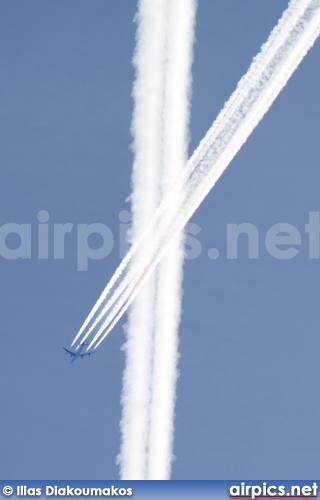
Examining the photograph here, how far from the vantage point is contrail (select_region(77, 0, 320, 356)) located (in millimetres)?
12961

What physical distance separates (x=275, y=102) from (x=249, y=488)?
4.60 metres

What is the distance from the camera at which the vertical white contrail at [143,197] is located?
14.4 meters

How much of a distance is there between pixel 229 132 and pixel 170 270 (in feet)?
6.98

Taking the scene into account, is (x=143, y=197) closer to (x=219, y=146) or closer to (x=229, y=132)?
(x=219, y=146)

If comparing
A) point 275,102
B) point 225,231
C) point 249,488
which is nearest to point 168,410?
point 249,488

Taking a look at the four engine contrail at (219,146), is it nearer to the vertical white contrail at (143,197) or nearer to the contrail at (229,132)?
the contrail at (229,132)

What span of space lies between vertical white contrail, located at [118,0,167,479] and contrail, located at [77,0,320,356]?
0.67 ft

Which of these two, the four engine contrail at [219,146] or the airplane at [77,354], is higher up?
the four engine contrail at [219,146]

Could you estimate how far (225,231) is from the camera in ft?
49.4

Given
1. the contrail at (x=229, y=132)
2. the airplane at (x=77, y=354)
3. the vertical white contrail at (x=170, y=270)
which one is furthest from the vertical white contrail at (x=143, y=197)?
the airplane at (x=77, y=354)

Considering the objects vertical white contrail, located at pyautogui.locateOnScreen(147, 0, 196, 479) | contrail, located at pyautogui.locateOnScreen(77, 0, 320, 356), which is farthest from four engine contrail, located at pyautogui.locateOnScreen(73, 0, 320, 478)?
vertical white contrail, located at pyautogui.locateOnScreen(147, 0, 196, 479)

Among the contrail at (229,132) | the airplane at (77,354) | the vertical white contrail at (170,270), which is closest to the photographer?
the contrail at (229,132)

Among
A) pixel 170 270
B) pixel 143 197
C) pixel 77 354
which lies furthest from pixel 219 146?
pixel 77 354

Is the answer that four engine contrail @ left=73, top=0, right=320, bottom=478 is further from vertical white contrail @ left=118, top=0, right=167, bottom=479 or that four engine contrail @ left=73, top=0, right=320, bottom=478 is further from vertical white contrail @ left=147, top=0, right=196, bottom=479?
vertical white contrail @ left=147, top=0, right=196, bottom=479
